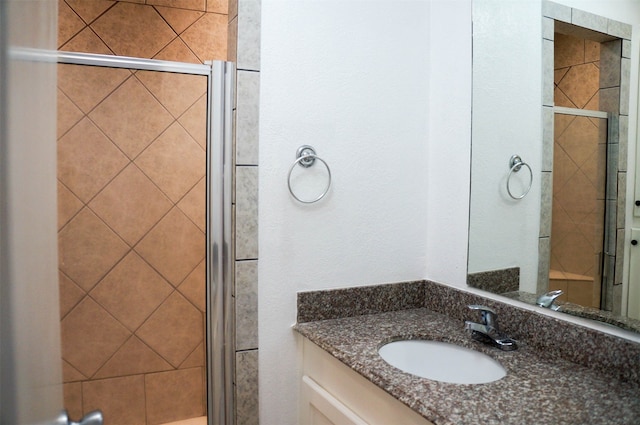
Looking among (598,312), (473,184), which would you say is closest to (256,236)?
(473,184)

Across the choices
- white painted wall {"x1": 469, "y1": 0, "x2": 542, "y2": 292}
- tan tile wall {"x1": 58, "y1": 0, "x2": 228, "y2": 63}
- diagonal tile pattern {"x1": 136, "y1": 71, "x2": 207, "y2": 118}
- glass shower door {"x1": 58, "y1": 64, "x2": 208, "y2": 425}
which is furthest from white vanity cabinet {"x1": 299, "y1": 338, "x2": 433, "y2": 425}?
tan tile wall {"x1": 58, "y1": 0, "x2": 228, "y2": 63}

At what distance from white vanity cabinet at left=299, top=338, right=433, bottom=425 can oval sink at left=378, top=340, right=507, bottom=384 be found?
0.46 feet

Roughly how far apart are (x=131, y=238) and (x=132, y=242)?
0.04 feet

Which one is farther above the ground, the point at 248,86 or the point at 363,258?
the point at 248,86

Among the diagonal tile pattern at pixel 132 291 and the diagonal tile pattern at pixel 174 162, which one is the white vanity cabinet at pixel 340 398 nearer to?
the diagonal tile pattern at pixel 132 291

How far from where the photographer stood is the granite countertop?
0.90m

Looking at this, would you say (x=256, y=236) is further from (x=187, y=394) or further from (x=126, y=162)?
(x=187, y=394)

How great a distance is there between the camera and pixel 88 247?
134 cm

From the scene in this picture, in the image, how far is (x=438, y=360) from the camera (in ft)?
4.48

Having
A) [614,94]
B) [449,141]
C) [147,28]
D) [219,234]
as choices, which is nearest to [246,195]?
[219,234]

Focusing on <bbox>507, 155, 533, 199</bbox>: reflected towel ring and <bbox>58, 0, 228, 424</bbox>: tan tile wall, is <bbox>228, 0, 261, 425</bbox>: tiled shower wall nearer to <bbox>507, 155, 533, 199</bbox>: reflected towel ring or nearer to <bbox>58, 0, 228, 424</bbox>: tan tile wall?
<bbox>58, 0, 228, 424</bbox>: tan tile wall

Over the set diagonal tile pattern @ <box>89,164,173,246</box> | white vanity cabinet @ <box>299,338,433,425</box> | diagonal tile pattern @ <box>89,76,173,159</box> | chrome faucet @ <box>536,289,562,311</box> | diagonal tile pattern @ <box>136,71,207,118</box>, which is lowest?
white vanity cabinet @ <box>299,338,433,425</box>

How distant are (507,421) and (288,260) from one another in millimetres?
787

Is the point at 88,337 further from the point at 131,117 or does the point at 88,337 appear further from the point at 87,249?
the point at 131,117
